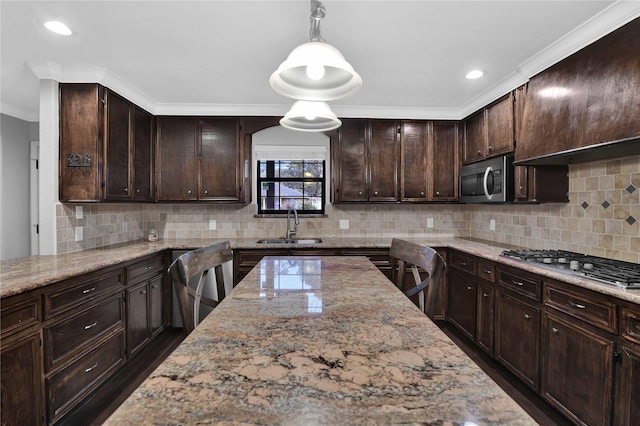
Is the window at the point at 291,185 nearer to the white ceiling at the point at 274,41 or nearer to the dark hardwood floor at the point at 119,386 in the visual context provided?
the white ceiling at the point at 274,41

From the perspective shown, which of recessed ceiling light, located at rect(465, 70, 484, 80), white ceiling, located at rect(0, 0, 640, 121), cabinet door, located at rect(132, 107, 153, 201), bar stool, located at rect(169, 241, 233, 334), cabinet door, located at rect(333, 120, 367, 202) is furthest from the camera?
cabinet door, located at rect(333, 120, 367, 202)

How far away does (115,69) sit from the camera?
8.68 feet

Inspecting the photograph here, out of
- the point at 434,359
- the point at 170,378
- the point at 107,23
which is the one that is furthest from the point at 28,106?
the point at 434,359

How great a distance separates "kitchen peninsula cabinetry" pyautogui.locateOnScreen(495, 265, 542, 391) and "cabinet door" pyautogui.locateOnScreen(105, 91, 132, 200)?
3.37m

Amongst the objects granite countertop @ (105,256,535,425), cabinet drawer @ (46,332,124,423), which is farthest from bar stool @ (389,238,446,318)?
cabinet drawer @ (46,332,124,423)

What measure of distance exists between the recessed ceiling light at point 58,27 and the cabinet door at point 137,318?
1.91 m

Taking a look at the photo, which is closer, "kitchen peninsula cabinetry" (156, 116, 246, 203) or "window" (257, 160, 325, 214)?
"kitchen peninsula cabinetry" (156, 116, 246, 203)

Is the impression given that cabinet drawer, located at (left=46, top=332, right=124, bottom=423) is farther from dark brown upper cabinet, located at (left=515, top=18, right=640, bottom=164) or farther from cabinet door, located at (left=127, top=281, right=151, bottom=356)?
dark brown upper cabinet, located at (left=515, top=18, right=640, bottom=164)

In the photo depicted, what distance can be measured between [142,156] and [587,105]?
375cm

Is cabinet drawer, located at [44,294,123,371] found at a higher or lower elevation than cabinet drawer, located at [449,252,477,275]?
lower

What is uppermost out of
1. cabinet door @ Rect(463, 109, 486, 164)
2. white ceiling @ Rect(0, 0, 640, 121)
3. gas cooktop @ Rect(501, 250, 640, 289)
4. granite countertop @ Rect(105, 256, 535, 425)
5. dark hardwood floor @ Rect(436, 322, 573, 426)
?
white ceiling @ Rect(0, 0, 640, 121)

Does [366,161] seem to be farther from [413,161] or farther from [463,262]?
[463,262]

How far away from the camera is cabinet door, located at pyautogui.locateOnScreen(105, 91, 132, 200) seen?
2.78 metres

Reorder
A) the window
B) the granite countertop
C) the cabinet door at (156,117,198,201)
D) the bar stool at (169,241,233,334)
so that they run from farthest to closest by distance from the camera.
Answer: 1. the window
2. the cabinet door at (156,117,198,201)
3. the bar stool at (169,241,233,334)
4. the granite countertop
